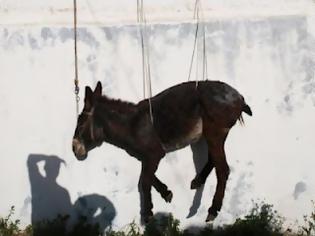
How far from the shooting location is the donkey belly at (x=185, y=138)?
20.5ft

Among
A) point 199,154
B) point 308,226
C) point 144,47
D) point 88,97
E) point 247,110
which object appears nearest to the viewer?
point 88,97

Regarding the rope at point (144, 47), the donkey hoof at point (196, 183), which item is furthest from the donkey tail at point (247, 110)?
the rope at point (144, 47)

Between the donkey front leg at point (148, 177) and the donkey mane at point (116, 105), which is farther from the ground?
the donkey mane at point (116, 105)

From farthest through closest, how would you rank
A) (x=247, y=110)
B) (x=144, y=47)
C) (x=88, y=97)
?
(x=144, y=47) < (x=247, y=110) < (x=88, y=97)

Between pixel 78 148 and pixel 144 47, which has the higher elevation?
pixel 144 47

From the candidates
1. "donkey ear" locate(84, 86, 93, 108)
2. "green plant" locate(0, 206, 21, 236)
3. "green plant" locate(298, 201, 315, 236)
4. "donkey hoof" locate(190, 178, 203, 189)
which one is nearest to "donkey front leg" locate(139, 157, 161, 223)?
"donkey hoof" locate(190, 178, 203, 189)

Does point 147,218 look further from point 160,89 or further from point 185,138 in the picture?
point 160,89

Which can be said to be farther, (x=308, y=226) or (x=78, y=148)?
(x=308, y=226)

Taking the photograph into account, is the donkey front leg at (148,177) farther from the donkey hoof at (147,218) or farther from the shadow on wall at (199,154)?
the shadow on wall at (199,154)

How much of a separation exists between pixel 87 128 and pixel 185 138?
987 millimetres

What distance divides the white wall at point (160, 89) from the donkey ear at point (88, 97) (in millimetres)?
296

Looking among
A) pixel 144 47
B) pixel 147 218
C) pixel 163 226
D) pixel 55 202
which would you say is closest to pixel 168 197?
pixel 147 218

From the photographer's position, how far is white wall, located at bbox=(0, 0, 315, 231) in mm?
6496

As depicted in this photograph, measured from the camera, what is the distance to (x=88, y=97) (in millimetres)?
6250
